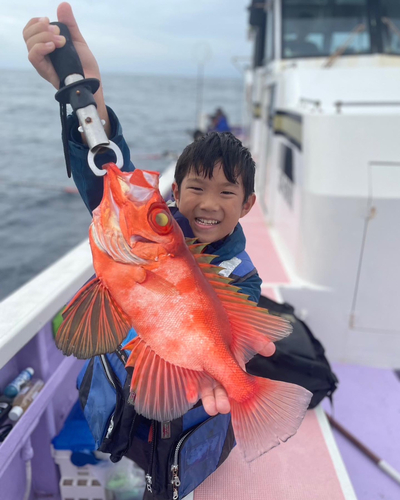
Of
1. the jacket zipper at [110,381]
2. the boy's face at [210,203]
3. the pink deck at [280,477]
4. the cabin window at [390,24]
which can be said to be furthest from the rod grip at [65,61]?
the cabin window at [390,24]

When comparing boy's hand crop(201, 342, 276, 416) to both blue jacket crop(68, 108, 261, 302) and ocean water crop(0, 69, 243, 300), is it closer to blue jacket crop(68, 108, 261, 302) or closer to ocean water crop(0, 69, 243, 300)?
blue jacket crop(68, 108, 261, 302)

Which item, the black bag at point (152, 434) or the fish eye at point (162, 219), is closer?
the fish eye at point (162, 219)

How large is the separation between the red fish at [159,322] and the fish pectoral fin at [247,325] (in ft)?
0.09

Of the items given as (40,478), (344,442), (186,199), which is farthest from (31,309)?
(344,442)

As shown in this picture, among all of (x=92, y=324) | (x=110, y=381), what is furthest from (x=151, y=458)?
(x=92, y=324)

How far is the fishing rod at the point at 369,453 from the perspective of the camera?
95.4 inches

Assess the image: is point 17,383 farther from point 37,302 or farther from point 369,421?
point 369,421

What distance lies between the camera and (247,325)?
113 centimetres

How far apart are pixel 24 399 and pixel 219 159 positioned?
4.66 ft

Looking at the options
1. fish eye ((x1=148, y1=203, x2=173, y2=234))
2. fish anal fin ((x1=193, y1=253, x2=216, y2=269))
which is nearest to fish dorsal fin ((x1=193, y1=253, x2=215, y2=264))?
fish anal fin ((x1=193, y1=253, x2=216, y2=269))

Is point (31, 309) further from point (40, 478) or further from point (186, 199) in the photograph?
point (186, 199)

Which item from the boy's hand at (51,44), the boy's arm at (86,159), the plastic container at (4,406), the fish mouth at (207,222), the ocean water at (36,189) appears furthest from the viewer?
the ocean water at (36,189)

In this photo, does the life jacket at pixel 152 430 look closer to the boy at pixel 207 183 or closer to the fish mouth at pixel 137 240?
the boy at pixel 207 183

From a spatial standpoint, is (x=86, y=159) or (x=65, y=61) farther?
(x=86, y=159)
